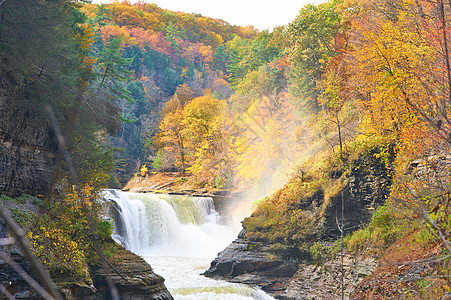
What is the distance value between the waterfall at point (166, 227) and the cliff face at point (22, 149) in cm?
874

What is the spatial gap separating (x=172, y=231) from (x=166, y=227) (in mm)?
456

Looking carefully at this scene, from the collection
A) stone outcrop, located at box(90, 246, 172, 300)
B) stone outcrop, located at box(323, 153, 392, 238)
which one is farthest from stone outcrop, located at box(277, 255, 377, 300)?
stone outcrop, located at box(90, 246, 172, 300)

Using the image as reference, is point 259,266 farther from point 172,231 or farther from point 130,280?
point 172,231

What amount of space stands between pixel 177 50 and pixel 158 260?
4817cm

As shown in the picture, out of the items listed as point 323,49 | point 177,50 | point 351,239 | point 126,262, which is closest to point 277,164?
point 323,49

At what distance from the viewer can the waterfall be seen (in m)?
18.8

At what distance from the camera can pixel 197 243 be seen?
21094 mm

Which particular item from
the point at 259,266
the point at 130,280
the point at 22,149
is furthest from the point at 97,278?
the point at 259,266

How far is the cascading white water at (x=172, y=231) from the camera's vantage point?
651 inches

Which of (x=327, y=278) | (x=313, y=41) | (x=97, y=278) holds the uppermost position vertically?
(x=313, y=41)

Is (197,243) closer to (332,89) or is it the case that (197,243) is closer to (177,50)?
(332,89)

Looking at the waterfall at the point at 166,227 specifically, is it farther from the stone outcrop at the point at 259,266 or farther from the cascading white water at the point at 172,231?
A: the stone outcrop at the point at 259,266

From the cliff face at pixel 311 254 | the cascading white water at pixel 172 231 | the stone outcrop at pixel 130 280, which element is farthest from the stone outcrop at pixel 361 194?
the stone outcrop at pixel 130 280

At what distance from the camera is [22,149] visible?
9.14 metres
